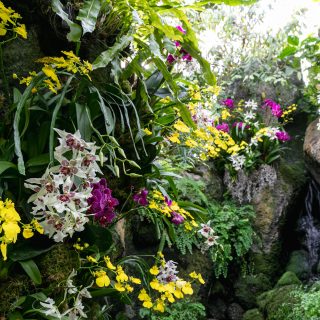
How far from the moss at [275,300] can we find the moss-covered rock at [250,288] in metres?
0.17

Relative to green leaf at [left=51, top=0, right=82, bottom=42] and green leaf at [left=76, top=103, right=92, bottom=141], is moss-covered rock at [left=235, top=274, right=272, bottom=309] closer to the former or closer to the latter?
green leaf at [left=76, top=103, right=92, bottom=141]

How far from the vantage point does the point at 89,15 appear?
115 centimetres

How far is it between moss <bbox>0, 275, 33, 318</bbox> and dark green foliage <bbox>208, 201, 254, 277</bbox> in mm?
2336

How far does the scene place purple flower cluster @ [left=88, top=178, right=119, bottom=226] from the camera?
44.9 inches

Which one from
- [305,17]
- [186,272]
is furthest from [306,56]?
[186,272]

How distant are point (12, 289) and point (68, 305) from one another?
0.19 m

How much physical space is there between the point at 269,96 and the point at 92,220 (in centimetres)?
399

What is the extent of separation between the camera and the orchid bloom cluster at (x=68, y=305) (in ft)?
3.19

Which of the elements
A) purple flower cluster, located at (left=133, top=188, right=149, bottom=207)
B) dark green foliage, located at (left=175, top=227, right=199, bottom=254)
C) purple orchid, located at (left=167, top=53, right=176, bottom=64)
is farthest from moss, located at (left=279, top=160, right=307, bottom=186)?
purple flower cluster, located at (left=133, top=188, right=149, bottom=207)

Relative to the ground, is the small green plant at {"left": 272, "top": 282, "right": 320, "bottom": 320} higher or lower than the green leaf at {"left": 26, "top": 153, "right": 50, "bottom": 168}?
lower

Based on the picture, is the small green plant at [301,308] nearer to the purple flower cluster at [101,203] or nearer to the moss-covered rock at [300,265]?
the moss-covered rock at [300,265]

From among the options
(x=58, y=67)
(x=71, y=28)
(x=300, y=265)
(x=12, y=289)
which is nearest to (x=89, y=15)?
(x=71, y=28)

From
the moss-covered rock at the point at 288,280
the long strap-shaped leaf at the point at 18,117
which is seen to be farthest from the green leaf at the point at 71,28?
the moss-covered rock at the point at 288,280

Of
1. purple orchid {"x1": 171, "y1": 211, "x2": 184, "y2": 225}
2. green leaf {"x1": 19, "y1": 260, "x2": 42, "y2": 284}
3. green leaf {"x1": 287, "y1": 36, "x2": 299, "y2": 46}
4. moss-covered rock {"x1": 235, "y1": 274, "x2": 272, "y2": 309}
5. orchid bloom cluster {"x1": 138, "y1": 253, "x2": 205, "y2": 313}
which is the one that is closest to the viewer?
green leaf {"x1": 19, "y1": 260, "x2": 42, "y2": 284}
